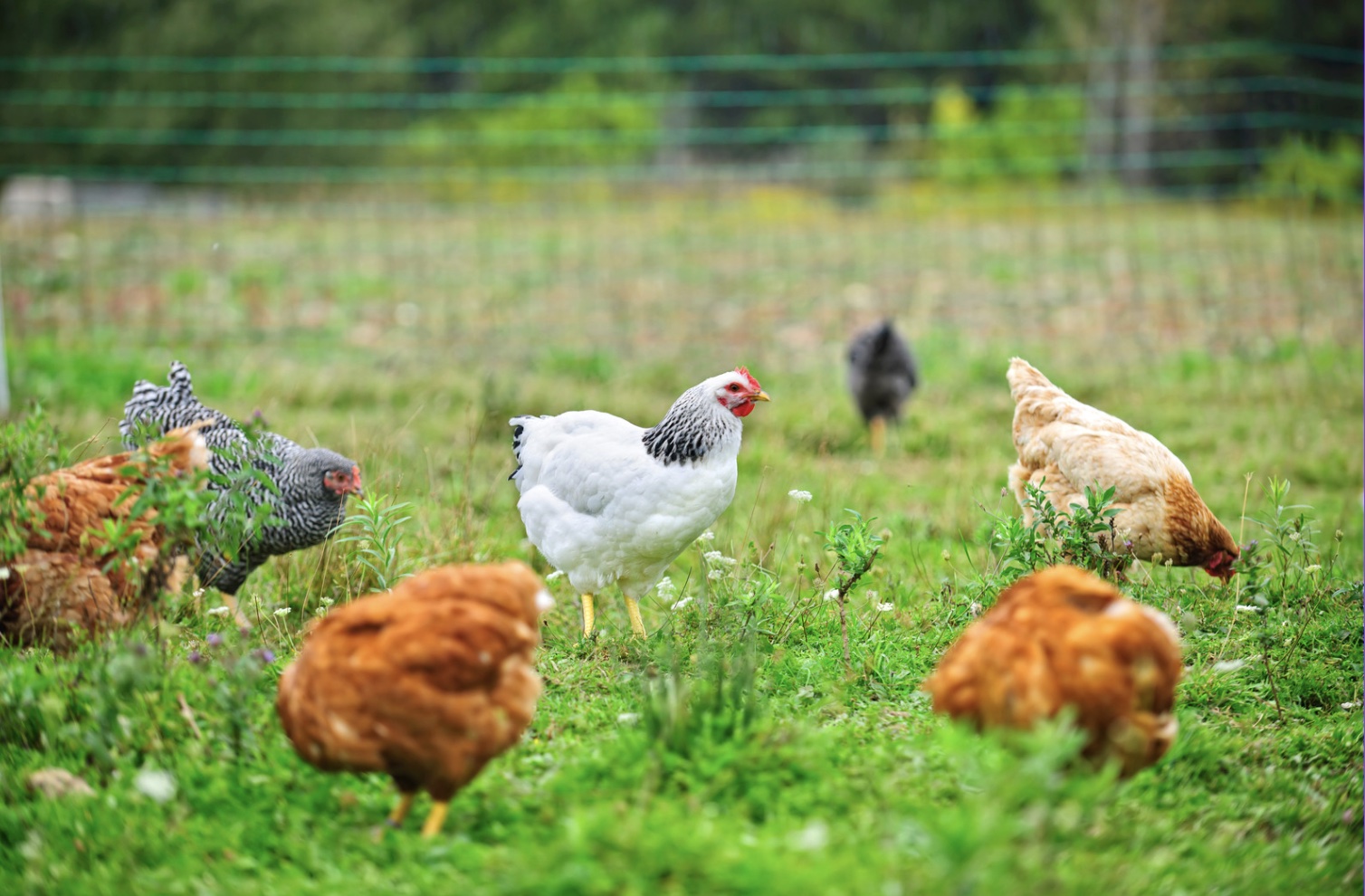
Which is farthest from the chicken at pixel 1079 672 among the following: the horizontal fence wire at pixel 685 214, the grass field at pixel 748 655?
the horizontal fence wire at pixel 685 214

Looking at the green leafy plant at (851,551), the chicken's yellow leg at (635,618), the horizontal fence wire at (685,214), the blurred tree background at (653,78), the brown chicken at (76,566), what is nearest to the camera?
the brown chicken at (76,566)

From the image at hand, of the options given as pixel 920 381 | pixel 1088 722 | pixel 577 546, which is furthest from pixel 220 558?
pixel 920 381

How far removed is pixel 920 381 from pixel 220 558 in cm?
486

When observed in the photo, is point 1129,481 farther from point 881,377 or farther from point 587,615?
point 881,377

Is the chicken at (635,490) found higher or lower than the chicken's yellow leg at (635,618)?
higher

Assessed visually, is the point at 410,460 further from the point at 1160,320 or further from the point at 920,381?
the point at 1160,320

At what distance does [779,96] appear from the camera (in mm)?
11117

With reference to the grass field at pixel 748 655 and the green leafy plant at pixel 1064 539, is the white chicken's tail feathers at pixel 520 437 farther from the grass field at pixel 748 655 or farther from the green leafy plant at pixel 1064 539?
the green leafy plant at pixel 1064 539

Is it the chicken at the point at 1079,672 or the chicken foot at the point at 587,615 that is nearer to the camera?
the chicken at the point at 1079,672

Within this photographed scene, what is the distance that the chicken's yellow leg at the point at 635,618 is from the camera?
142 inches

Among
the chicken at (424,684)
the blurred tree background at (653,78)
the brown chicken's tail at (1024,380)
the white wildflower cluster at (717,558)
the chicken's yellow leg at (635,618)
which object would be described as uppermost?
the blurred tree background at (653,78)

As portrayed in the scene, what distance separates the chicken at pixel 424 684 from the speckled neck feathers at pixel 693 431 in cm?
99

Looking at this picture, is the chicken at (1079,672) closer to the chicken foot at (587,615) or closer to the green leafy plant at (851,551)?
the green leafy plant at (851,551)

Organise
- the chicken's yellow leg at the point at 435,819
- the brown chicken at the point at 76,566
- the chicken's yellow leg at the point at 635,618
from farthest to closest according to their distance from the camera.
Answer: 1. the chicken's yellow leg at the point at 635,618
2. the brown chicken at the point at 76,566
3. the chicken's yellow leg at the point at 435,819
